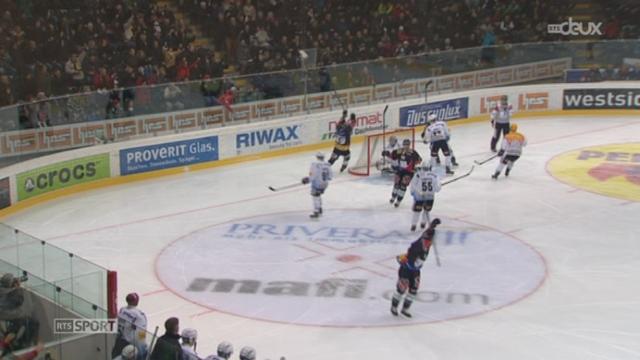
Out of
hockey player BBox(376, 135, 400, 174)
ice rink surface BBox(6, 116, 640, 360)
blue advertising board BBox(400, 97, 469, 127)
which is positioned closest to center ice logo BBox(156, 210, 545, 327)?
ice rink surface BBox(6, 116, 640, 360)

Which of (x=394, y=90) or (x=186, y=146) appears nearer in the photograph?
(x=186, y=146)

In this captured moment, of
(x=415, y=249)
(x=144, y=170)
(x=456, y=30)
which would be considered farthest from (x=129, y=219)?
(x=456, y=30)

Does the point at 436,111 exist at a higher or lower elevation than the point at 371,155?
higher

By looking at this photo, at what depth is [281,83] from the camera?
23094 millimetres

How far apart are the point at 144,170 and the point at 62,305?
35.9ft

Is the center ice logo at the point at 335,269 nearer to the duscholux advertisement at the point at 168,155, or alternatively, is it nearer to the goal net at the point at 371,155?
the goal net at the point at 371,155

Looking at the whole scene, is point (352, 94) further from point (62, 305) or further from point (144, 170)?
point (62, 305)

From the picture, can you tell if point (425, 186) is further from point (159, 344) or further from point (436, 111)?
point (436, 111)

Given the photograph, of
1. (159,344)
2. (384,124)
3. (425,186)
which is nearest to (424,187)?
(425,186)


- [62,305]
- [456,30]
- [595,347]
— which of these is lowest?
[595,347]

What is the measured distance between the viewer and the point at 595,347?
38.4ft

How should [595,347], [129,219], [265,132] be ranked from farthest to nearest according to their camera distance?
[265,132] < [129,219] < [595,347]

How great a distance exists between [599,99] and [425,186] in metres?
13.6

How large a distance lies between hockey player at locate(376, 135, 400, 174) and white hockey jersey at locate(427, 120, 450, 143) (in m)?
0.73
